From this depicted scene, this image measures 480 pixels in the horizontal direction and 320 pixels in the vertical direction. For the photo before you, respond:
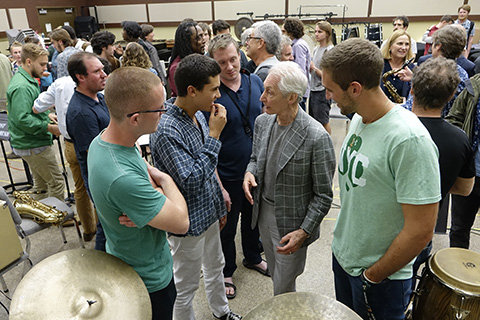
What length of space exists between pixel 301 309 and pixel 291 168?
85cm

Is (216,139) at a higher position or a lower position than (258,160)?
higher

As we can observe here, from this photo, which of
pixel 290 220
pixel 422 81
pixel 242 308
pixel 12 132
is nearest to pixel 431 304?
pixel 290 220

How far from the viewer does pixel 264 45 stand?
316cm

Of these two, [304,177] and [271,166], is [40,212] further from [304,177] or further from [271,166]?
[304,177]

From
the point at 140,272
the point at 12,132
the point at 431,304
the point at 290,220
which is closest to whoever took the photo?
the point at 140,272

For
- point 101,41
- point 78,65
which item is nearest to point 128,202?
point 78,65

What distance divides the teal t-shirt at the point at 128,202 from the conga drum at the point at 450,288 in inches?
54.4

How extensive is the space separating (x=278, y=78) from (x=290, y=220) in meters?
0.82

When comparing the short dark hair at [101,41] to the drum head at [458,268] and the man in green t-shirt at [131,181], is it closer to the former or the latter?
the man in green t-shirt at [131,181]

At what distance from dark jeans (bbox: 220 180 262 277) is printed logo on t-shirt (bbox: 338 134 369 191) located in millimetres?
1146

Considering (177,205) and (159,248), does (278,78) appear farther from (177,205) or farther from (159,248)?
(159,248)

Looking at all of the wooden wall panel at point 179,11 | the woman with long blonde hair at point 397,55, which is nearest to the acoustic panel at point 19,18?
the wooden wall panel at point 179,11

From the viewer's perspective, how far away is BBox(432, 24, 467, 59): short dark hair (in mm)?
2826

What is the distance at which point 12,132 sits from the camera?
3.50 metres
